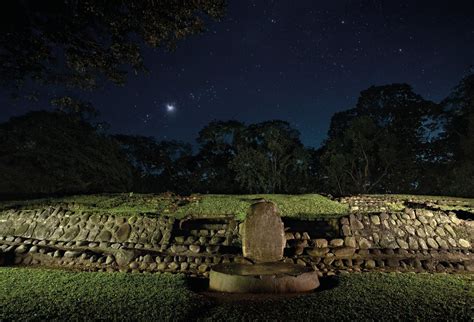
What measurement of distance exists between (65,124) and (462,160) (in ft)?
86.1

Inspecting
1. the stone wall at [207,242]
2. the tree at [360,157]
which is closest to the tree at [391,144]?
the tree at [360,157]

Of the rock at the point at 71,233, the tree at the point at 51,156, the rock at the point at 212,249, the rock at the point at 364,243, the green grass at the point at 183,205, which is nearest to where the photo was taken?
the rock at the point at 212,249

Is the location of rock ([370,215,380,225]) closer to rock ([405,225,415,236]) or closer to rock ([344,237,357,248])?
rock ([405,225,415,236])

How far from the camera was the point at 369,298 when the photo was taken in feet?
18.9

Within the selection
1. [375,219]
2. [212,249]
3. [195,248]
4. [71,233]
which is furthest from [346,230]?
[71,233]

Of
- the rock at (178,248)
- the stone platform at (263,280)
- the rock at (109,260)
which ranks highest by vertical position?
the rock at (178,248)

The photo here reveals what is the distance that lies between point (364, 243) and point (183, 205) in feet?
25.7

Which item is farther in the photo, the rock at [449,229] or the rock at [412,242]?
the rock at [449,229]

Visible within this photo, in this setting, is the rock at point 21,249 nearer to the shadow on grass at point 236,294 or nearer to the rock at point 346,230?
the shadow on grass at point 236,294

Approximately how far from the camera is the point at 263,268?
710 centimetres

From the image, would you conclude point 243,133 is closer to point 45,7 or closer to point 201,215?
point 201,215

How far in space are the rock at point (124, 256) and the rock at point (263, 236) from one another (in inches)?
114

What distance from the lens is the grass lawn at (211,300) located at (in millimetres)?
4934

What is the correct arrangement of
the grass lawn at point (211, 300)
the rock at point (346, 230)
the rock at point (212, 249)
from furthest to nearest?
the rock at point (346, 230)
the rock at point (212, 249)
the grass lawn at point (211, 300)
